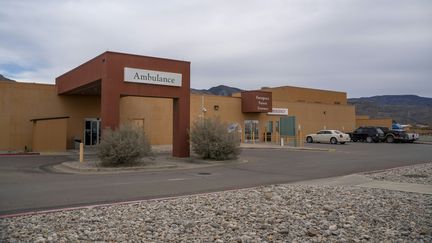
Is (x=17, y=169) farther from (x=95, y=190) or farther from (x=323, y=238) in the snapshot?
(x=323, y=238)

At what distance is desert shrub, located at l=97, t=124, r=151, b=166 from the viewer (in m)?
19.1

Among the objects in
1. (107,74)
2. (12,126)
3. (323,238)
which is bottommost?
(323,238)

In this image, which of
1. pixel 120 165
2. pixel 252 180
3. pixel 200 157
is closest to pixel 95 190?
pixel 252 180

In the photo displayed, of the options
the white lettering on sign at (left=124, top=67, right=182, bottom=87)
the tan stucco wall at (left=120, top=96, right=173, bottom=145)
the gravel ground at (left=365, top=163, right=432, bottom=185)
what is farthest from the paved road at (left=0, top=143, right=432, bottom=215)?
the tan stucco wall at (left=120, top=96, right=173, bottom=145)

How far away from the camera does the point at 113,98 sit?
22109 mm

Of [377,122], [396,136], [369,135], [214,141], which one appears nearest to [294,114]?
[369,135]

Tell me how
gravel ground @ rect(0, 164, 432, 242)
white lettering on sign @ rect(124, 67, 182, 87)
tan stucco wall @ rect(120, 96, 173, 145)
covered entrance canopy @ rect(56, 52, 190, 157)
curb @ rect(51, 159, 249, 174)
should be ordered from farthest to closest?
tan stucco wall @ rect(120, 96, 173, 145)
white lettering on sign @ rect(124, 67, 182, 87)
covered entrance canopy @ rect(56, 52, 190, 157)
curb @ rect(51, 159, 249, 174)
gravel ground @ rect(0, 164, 432, 242)

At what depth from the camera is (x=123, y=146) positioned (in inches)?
755

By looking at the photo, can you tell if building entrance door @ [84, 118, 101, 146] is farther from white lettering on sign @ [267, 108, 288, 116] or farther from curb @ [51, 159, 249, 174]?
white lettering on sign @ [267, 108, 288, 116]

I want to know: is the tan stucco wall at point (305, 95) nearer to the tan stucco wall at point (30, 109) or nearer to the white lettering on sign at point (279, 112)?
the white lettering on sign at point (279, 112)

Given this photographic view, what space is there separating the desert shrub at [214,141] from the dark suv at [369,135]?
96.1 ft

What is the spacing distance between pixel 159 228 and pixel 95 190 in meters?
5.69

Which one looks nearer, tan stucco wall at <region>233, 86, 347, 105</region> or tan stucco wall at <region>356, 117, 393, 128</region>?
tan stucco wall at <region>233, 86, 347, 105</region>

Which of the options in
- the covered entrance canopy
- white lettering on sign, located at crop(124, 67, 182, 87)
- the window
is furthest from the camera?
the window
